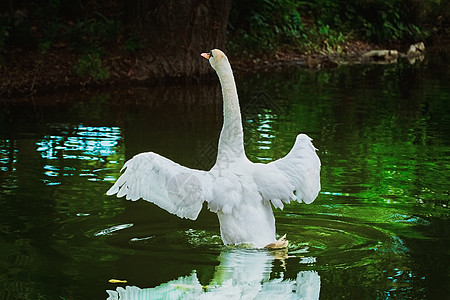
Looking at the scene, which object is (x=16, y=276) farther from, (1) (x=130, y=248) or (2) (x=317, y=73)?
(2) (x=317, y=73)

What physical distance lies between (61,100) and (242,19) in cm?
901

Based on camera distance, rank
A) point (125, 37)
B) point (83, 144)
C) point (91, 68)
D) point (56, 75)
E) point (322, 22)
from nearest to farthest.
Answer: point (83, 144), point (56, 75), point (91, 68), point (125, 37), point (322, 22)

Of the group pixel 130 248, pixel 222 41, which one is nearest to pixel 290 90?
pixel 222 41

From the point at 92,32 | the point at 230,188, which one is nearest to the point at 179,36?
the point at 92,32

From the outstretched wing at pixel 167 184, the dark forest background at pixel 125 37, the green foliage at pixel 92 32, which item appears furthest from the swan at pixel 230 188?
the green foliage at pixel 92 32

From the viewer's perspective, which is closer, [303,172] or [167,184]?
[167,184]

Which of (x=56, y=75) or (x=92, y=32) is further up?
(x=92, y=32)

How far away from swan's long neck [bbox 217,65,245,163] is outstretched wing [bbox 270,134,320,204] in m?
0.37

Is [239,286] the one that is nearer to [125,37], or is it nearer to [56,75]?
[56,75]

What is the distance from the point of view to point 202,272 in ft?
20.6

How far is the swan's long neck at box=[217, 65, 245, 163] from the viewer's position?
6.99 m

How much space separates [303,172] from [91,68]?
1099cm

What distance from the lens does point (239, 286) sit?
236 inches

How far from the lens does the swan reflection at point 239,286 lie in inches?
228
